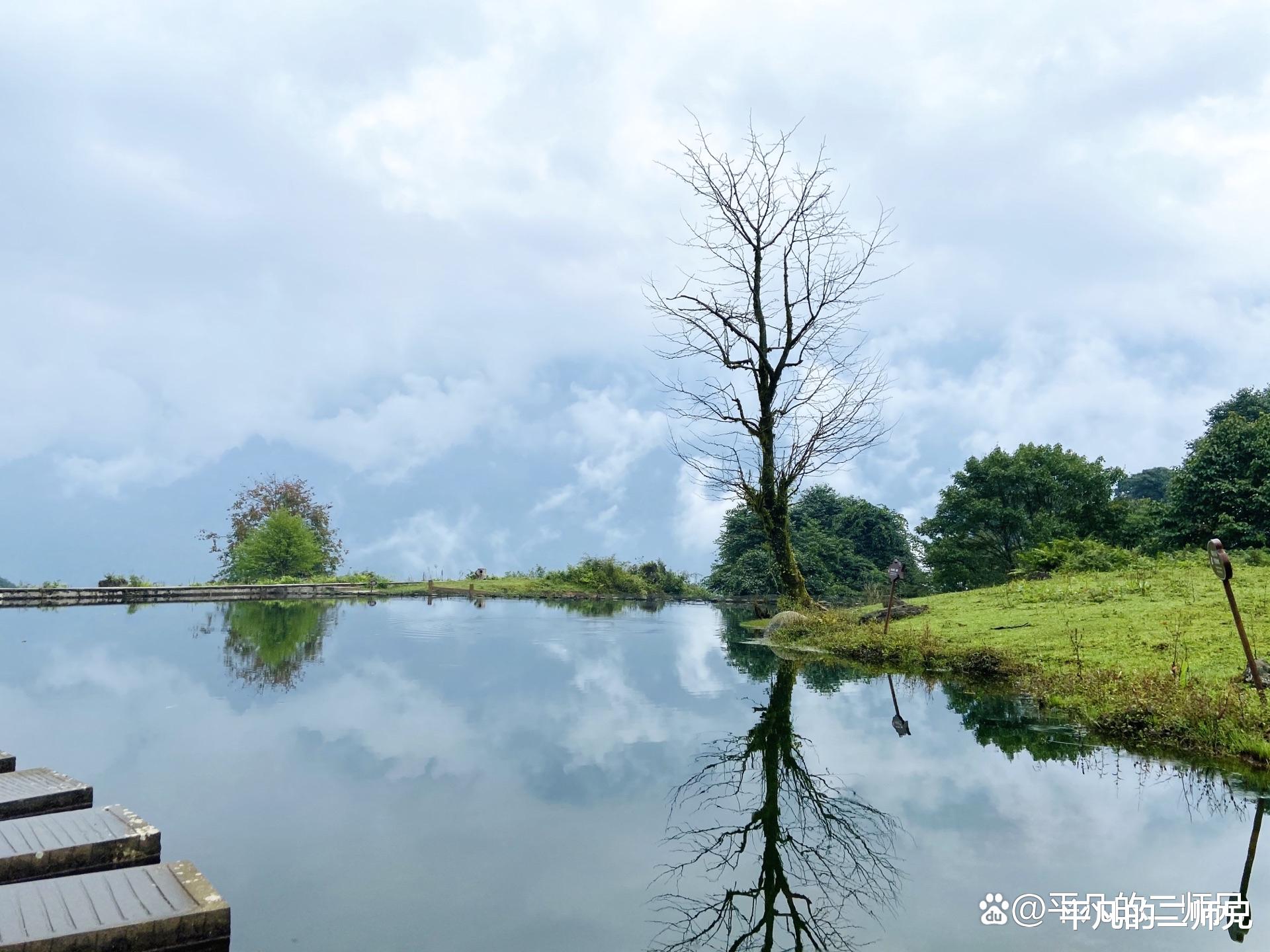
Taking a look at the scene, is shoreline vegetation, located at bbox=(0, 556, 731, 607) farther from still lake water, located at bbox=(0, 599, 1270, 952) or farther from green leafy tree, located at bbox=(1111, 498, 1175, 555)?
still lake water, located at bbox=(0, 599, 1270, 952)

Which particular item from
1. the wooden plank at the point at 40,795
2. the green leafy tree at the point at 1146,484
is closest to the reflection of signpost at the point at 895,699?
the wooden plank at the point at 40,795

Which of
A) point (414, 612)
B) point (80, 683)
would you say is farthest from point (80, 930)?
point (414, 612)

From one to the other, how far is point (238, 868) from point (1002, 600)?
18094 mm

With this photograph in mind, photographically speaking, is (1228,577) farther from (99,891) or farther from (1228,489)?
(1228,489)

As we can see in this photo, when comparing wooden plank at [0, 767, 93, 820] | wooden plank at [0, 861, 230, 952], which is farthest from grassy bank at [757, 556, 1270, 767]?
wooden plank at [0, 767, 93, 820]

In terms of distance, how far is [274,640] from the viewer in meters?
18.0

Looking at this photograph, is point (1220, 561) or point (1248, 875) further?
point (1220, 561)

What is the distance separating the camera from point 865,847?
576cm

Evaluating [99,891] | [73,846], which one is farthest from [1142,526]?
[99,891]

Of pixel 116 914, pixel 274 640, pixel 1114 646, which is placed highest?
pixel 274 640

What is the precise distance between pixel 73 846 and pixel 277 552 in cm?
3832

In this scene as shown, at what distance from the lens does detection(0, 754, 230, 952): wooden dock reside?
4023mm

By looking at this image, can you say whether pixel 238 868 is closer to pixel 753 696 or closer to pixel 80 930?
pixel 80 930

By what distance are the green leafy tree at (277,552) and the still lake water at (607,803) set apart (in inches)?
1122
